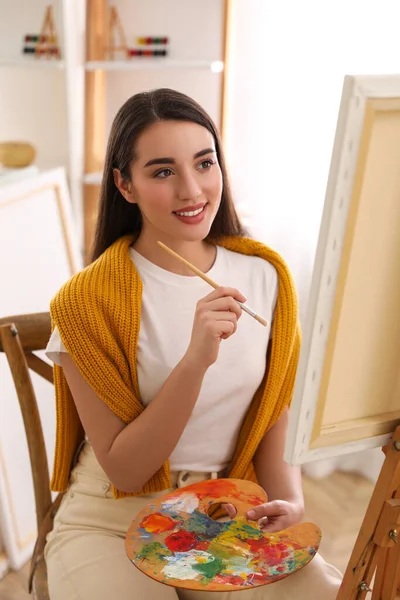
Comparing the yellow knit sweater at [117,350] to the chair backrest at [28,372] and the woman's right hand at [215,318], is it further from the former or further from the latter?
the woman's right hand at [215,318]

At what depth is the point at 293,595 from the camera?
1.08 metres

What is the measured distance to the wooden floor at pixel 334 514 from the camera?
188 cm

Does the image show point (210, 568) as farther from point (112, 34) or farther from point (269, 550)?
point (112, 34)

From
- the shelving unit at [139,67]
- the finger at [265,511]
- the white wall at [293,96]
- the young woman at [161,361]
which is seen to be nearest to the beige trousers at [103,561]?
the young woman at [161,361]

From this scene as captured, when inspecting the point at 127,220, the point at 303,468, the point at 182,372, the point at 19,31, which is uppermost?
the point at 19,31

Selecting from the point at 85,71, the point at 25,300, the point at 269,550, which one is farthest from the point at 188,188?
the point at 85,71

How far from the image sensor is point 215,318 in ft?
3.37

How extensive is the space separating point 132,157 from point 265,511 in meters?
0.57

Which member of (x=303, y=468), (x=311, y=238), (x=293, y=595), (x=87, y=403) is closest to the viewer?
(x=293, y=595)

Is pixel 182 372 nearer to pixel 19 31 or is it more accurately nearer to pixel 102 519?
pixel 102 519

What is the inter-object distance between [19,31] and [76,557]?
1.75 metres

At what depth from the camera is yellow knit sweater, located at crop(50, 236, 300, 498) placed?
1.18m

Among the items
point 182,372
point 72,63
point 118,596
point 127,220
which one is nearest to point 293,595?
point 118,596

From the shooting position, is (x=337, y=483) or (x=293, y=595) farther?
(x=337, y=483)
